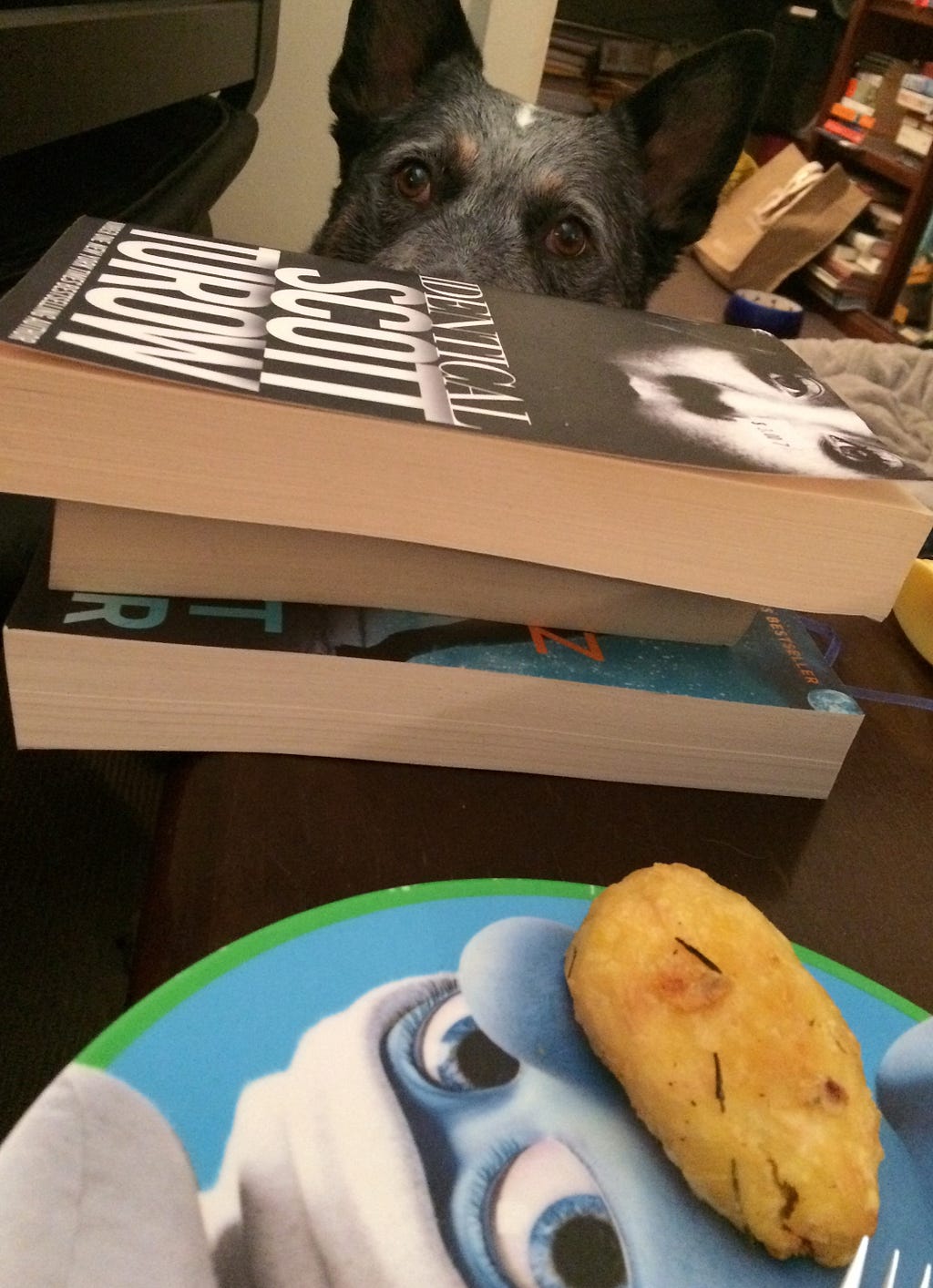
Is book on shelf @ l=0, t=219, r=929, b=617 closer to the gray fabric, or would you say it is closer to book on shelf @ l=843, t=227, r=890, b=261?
the gray fabric

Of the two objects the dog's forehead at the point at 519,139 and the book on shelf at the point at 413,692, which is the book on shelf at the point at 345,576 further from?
the dog's forehead at the point at 519,139

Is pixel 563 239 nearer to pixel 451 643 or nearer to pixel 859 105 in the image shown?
pixel 451 643

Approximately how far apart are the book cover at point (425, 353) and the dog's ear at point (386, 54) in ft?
1.99

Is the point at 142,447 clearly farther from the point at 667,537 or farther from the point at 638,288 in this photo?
the point at 638,288

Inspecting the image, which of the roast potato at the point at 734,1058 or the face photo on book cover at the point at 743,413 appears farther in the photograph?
the face photo on book cover at the point at 743,413

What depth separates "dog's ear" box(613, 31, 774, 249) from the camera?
0.85 meters

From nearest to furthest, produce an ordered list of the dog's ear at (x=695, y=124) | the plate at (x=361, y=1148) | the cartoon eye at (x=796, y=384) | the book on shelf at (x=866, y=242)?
the plate at (x=361, y=1148), the cartoon eye at (x=796, y=384), the dog's ear at (x=695, y=124), the book on shelf at (x=866, y=242)

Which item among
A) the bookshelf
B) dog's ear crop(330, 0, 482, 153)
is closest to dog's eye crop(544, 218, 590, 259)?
dog's ear crop(330, 0, 482, 153)

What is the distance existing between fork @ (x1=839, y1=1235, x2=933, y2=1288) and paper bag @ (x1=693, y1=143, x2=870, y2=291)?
2828 millimetres

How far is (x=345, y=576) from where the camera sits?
421 millimetres

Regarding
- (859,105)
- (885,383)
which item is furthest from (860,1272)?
(859,105)

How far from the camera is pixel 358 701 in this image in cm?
42

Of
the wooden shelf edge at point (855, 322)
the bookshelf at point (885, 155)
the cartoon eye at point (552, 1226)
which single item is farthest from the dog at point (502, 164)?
the bookshelf at point (885, 155)

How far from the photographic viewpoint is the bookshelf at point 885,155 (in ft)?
8.21
